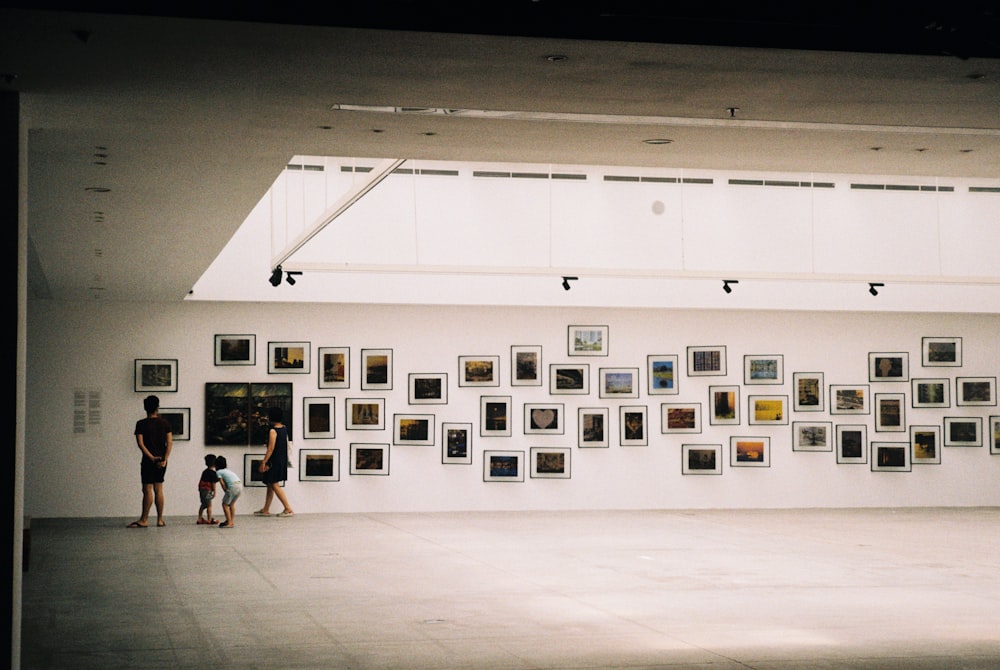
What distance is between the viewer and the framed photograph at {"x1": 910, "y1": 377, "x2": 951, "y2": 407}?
958 inches

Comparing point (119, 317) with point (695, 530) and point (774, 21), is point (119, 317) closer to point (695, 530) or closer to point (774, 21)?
point (695, 530)

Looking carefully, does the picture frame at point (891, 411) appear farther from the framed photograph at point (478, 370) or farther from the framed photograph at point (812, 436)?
the framed photograph at point (478, 370)

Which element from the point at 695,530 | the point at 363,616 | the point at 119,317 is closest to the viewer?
the point at 363,616

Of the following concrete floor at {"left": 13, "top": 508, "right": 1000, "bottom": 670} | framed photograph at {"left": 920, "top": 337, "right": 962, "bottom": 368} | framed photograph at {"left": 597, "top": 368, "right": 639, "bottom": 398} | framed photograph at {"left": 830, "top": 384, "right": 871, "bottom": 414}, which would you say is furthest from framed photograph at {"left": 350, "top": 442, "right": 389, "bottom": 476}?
framed photograph at {"left": 920, "top": 337, "right": 962, "bottom": 368}

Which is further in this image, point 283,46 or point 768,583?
point 768,583

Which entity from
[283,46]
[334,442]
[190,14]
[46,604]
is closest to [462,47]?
[283,46]

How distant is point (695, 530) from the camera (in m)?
18.9

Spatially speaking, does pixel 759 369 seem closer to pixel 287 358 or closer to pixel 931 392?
pixel 931 392

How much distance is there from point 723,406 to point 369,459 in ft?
22.7

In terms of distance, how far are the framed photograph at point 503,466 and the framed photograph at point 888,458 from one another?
7100 mm

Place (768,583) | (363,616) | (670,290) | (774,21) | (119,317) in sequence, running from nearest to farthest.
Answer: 1. (774,21)
2. (363,616)
3. (768,583)
4. (119,317)
5. (670,290)

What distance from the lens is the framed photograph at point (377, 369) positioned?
22672 mm

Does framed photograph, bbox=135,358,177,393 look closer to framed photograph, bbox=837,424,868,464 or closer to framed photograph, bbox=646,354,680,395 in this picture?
framed photograph, bbox=646,354,680,395

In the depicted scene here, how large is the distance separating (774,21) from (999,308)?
1971 cm
